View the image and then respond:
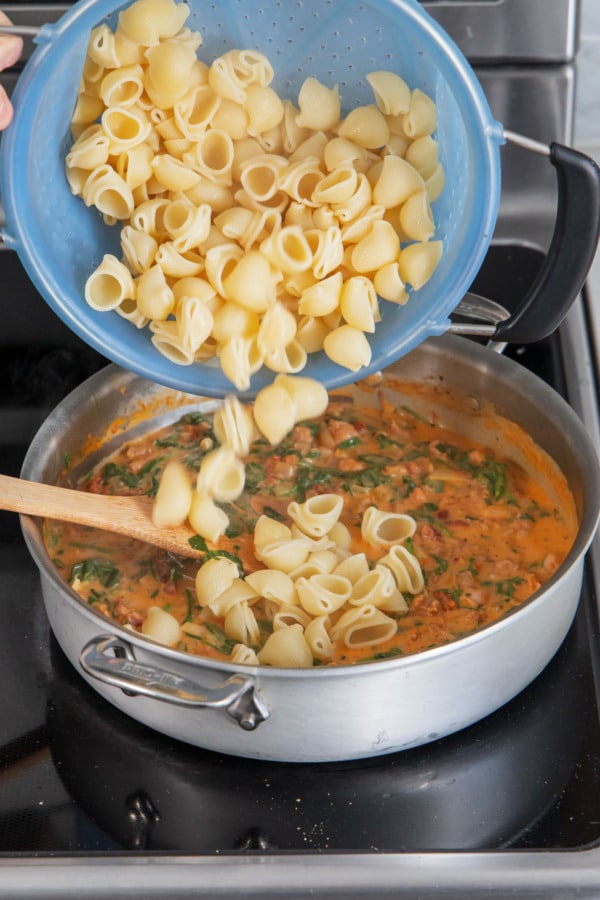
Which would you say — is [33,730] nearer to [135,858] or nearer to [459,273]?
[135,858]

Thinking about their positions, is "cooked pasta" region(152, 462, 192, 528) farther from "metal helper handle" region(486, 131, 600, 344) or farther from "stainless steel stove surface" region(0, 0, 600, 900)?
"metal helper handle" region(486, 131, 600, 344)

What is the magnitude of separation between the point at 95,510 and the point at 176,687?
1.09 feet

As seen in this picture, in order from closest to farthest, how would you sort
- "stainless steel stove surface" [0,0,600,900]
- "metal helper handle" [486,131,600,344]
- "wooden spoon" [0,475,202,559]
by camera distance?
1. "stainless steel stove surface" [0,0,600,900]
2. "metal helper handle" [486,131,600,344]
3. "wooden spoon" [0,475,202,559]

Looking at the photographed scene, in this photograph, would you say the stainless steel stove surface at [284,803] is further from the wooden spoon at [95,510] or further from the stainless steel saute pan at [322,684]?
the wooden spoon at [95,510]

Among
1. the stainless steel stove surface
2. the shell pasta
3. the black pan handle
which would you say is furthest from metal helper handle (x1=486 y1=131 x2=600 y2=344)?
the stainless steel stove surface

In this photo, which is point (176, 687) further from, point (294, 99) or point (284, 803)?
point (294, 99)

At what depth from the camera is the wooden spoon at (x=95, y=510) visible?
1193mm

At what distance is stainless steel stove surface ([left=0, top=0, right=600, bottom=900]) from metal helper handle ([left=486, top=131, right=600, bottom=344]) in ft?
0.90

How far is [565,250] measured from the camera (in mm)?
1127

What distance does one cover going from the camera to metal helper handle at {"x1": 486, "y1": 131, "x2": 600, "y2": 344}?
3.54ft

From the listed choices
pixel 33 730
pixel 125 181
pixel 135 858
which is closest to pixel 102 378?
pixel 125 181

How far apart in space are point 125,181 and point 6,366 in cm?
48

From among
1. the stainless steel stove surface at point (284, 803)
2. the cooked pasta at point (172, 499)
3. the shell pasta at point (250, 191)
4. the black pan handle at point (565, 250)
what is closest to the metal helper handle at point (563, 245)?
the black pan handle at point (565, 250)

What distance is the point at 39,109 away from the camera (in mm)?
1157
